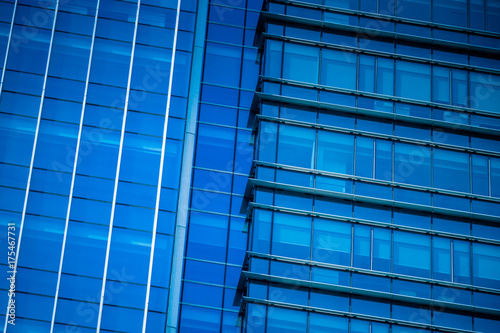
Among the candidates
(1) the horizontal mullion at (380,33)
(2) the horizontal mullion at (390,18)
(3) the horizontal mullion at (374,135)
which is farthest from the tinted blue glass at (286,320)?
(2) the horizontal mullion at (390,18)

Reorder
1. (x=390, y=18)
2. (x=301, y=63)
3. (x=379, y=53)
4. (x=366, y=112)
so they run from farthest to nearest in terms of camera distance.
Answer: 1. (x=390, y=18)
2. (x=379, y=53)
3. (x=301, y=63)
4. (x=366, y=112)

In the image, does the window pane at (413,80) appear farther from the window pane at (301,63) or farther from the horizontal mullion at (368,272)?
the horizontal mullion at (368,272)

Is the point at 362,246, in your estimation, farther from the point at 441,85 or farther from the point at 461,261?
the point at 441,85

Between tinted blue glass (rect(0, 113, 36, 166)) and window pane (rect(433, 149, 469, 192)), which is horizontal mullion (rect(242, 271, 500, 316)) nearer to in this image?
window pane (rect(433, 149, 469, 192))

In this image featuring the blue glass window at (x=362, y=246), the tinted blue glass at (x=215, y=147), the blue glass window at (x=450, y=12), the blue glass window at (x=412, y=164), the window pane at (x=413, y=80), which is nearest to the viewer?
the blue glass window at (x=362, y=246)

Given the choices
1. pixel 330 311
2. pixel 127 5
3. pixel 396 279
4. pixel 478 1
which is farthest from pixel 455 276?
pixel 127 5

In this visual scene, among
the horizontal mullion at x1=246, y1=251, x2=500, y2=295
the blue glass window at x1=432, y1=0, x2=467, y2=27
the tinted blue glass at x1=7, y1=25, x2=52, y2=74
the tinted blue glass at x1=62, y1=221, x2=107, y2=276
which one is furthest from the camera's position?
the tinted blue glass at x1=7, y1=25, x2=52, y2=74

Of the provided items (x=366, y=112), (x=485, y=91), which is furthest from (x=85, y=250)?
(x=485, y=91)

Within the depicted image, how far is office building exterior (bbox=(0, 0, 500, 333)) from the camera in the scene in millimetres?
35531

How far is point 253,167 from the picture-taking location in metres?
36.9

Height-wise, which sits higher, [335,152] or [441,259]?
[335,152]

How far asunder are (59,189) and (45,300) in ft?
15.7

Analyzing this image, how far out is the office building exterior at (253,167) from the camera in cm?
3553

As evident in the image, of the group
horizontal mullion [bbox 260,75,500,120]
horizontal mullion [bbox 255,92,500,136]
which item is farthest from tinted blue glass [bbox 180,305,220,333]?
horizontal mullion [bbox 260,75,500,120]
